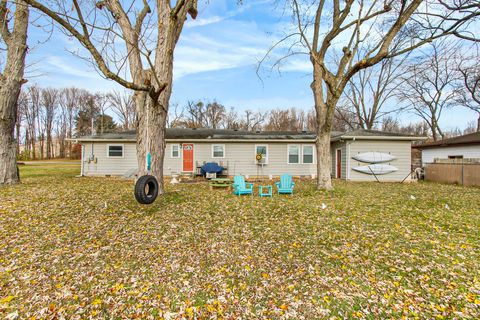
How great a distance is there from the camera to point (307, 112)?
40125 millimetres

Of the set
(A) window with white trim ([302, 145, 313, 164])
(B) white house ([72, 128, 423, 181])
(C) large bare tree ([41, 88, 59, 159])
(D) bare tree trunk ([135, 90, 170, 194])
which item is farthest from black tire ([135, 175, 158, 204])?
(C) large bare tree ([41, 88, 59, 159])

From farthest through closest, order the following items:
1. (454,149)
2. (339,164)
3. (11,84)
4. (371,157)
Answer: (454,149) < (339,164) < (371,157) < (11,84)

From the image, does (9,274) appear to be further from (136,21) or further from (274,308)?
(136,21)

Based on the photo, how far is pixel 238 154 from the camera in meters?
13.6

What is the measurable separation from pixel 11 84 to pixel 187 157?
8.01m

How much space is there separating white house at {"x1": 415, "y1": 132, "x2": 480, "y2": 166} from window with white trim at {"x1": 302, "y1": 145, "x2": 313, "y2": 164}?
29.9ft

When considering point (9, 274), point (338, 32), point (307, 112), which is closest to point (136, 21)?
point (9, 274)

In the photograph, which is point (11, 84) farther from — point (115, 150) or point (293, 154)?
point (293, 154)

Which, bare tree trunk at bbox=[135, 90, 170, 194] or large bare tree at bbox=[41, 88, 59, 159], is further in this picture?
large bare tree at bbox=[41, 88, 59, 159]

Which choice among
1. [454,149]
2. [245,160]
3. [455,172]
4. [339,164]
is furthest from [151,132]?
[454,149]

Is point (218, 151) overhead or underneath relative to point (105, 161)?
overhead

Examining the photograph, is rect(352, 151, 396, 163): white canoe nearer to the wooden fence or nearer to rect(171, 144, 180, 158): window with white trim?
the wooden fence

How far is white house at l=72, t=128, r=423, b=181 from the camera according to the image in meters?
12.9

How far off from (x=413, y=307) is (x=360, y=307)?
0.60 metres
